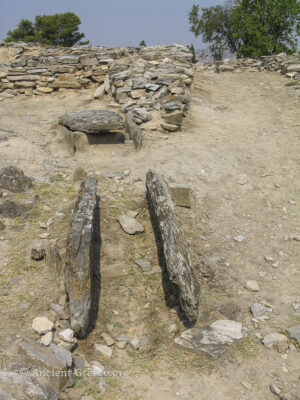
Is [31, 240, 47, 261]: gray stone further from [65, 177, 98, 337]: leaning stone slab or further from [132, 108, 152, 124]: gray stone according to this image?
[132, 108, 152, 124]: gray stone

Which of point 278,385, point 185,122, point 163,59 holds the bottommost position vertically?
point 278,385

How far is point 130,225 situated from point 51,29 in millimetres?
31552

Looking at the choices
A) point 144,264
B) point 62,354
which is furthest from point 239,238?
point 62,354

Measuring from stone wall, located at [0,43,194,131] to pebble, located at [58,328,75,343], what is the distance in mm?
7179

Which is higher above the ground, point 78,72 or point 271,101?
point 78,72

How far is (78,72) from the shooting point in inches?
481

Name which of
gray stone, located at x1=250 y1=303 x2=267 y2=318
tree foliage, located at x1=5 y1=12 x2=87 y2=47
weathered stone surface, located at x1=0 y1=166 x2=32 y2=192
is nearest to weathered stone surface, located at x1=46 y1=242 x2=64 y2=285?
weathered stone surface, located at x1=0 y1=166 x2=32 y2=192

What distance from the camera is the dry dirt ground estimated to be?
3.65 m

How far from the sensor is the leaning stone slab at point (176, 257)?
13.5 feet

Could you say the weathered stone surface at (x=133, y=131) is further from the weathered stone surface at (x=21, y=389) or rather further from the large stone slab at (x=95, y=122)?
the weathered stone surface at (x=21, y=389)

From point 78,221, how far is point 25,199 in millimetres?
1967

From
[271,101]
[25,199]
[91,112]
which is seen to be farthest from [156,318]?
[271,101]

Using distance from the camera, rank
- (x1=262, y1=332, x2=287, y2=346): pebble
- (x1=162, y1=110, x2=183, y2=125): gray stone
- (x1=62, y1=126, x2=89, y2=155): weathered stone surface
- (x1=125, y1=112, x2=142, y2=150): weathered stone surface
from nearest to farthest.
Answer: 1. (x1=262, y1=332, x2=287, y2=346): pebble
2. (x1=62, y1=126, x2=89, y2=155): weathered stone surface
3. (x1=125, y1=112, x2=142, y2=150): weathered stone surface
4. (x1=162, y1=110, x2=183, y2=125): gray stone

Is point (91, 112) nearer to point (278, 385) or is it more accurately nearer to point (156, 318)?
point (156, 318)
